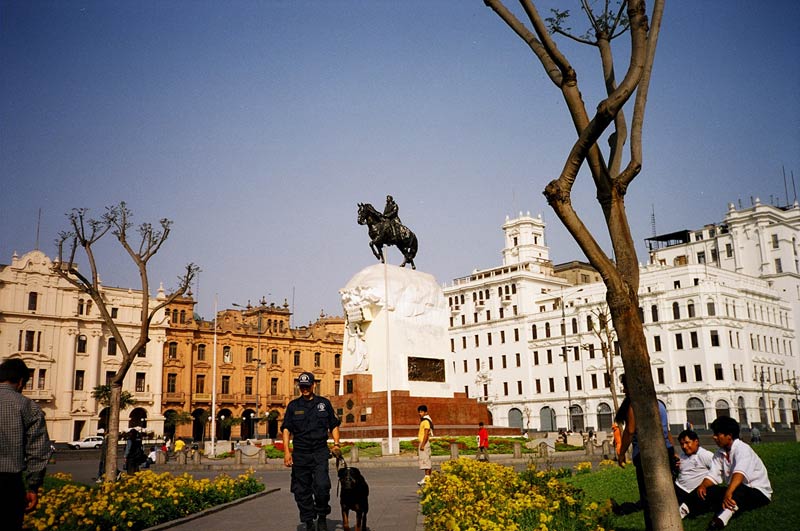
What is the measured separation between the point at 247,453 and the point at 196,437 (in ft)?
136

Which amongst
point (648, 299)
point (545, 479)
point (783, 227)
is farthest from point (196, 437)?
point (545, 479)

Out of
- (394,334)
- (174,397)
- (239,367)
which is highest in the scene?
(239,367)

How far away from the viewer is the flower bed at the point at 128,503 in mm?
9859

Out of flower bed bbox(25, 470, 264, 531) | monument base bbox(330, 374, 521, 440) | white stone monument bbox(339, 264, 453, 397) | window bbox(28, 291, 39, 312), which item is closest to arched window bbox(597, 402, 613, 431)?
monument base bbox(330, 374, 521, 440)

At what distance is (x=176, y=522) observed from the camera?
11117mm

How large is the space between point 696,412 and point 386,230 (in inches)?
1662

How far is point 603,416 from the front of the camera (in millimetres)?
68938

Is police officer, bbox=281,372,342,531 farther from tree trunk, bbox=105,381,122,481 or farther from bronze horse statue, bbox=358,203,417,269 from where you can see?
bronze horse statue, bbox=358,203,417,269

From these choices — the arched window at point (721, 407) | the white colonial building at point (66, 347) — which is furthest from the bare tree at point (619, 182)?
the white colonial building at point (66, 347)

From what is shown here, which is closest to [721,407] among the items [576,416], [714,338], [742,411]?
[742,411]

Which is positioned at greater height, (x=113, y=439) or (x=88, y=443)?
(x=113, y=439)

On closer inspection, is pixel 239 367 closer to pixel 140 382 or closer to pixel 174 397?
pixel 174 397

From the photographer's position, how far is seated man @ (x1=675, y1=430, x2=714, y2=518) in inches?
340

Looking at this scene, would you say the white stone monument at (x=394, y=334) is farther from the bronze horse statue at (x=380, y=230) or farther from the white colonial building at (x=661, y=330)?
the white colonial building at (x=661, y=330)
